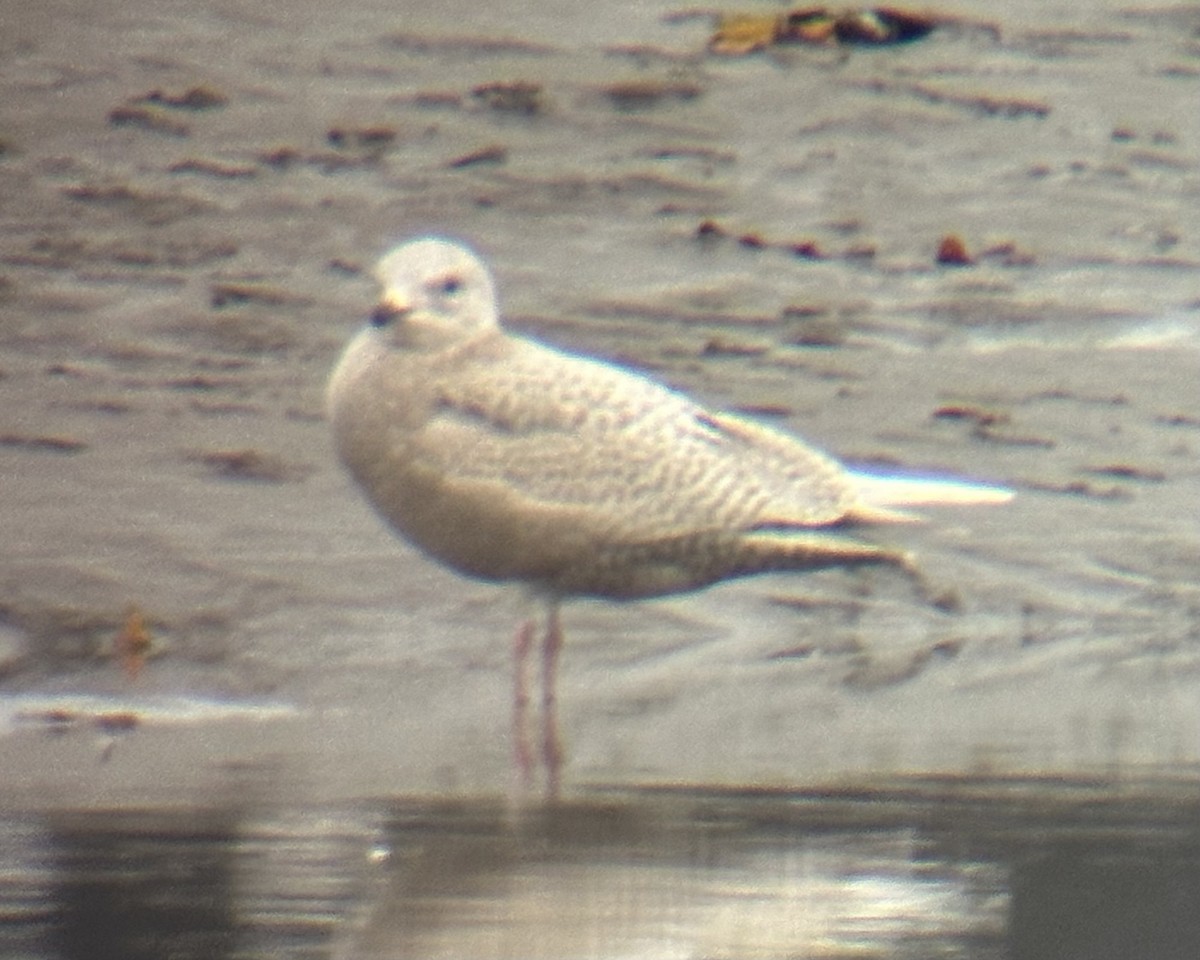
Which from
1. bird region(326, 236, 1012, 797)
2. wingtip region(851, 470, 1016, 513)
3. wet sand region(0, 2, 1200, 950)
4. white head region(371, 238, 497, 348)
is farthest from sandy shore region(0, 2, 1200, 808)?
white head region(371, 238, 497, 348)

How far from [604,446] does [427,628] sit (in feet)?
2.61

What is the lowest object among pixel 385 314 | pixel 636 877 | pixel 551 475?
pixel 636 877

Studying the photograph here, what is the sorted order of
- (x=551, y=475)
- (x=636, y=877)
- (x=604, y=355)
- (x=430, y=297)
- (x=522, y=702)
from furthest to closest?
(x=604, y=355), (x=430, y=297), (x=551, y=475), (x=522, y=702), (x=636, y=877)

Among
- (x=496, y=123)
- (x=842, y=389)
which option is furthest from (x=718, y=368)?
(x=496, y=123)

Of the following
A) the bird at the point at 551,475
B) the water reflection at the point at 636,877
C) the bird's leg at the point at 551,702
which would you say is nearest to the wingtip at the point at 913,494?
the bird at the point at 551,475

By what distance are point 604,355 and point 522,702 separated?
422cm

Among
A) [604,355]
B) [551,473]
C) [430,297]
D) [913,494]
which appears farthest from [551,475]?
[604,355]

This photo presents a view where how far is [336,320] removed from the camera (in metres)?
11.8

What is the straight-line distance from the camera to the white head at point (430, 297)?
7922 mm

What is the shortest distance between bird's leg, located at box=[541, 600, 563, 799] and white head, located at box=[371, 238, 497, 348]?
720 millimetres

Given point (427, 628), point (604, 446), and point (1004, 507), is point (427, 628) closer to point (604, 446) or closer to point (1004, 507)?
point (604, 446)

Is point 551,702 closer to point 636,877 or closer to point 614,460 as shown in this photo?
point 614,460

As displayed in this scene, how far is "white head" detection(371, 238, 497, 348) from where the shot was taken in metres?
7.92

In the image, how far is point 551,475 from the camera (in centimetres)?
776
